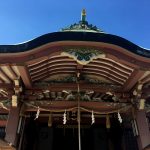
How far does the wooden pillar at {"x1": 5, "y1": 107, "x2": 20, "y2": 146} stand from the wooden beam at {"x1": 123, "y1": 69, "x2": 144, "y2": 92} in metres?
4.02

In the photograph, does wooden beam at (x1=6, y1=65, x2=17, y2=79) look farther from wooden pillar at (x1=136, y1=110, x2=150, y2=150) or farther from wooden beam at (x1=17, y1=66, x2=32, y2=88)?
wooden pillar at (x1=136, y1=110, x2=150, y2=150)

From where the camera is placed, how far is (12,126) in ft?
27.0

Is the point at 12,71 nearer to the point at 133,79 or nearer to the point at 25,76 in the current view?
the point at 25,76

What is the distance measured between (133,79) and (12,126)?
4407 millimetres

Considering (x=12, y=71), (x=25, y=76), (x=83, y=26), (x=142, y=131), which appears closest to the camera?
(x=12, y=71)

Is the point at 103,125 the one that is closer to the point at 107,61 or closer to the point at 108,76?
the point at 108,76

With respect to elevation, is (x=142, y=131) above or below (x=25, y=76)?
below

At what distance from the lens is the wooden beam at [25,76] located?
304 inches

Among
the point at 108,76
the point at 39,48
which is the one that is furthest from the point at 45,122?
the point at 39,48

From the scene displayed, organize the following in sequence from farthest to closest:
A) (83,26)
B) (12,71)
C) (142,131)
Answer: (83,26) < (142,131) < (12,71)

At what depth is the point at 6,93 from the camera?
9.05 m

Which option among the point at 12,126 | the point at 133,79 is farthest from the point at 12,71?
the point at 133,79

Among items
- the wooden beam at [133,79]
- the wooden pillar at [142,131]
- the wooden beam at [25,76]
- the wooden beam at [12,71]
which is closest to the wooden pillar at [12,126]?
the wooden beam at [25,76]

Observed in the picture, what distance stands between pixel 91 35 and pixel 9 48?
8.52ft
